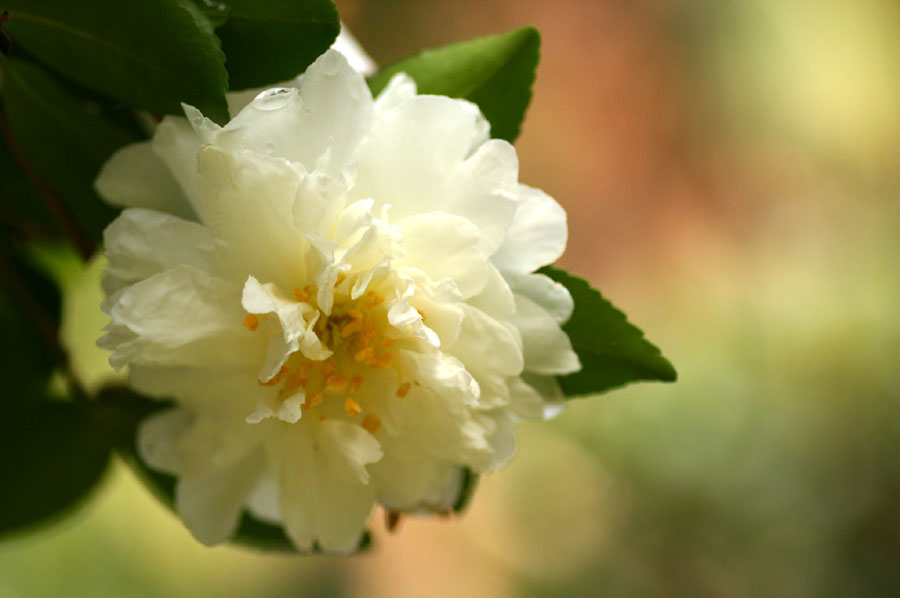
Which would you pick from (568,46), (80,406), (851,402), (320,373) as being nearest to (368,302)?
(320,373)

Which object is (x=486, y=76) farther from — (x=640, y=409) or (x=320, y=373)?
(x=640, y=409)

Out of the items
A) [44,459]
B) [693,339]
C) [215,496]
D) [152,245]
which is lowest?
[693,339]

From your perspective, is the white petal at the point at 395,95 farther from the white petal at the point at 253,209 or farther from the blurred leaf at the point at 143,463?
Result: the blurred leaf at the point at 143,463

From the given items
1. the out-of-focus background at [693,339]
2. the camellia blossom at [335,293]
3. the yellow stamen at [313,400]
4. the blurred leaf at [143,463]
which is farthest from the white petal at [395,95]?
the out-of-focus background at [693,339]

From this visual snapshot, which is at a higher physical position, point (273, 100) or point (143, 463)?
point (273, 100)

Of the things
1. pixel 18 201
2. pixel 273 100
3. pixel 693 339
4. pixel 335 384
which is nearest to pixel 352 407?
pixel 335 384

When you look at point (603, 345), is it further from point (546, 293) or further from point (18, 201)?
point (18, 201)
